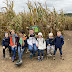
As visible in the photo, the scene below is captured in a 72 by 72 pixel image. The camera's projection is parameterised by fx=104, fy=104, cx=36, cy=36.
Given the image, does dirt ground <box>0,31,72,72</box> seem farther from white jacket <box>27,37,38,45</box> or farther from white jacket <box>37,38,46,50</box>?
white jacket <box>27,37,38,45</box>

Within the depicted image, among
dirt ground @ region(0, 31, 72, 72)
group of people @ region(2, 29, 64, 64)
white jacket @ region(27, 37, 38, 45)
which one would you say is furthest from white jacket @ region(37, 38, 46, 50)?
dirt ground @ region(0, 31, 72, 72)

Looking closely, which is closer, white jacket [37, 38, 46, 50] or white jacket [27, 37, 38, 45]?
white jacket [37, 38, 46, 50]

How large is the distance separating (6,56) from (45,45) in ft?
5.67

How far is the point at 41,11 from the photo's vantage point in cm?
489

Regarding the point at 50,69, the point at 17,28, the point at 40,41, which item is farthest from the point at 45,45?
the point at 17,28

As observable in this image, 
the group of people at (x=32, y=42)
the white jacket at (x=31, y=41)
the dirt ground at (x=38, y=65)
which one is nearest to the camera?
the dirt ground at (x=38, y=65)

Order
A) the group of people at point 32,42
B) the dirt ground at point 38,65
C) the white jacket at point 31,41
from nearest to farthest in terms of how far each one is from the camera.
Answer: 1. the dirt ground at point 38,65
2. the group of people at point 32,42
3. the white jacket at point 31,41

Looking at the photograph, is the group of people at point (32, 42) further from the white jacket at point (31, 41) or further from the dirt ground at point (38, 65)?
the dirt ground at point (38, 65)

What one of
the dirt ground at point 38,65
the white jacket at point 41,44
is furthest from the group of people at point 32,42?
the dirt ground at point 38,65

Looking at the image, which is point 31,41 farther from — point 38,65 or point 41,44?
point 38,65

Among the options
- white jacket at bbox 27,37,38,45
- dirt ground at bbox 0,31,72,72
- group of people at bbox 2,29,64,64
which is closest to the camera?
dirt ground at bbox 0,31,72,72

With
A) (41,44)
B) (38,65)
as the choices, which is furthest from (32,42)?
(38,65)

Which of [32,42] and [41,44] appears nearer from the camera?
[41,44]

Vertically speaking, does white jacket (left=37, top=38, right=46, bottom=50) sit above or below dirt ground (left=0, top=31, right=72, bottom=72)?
above
